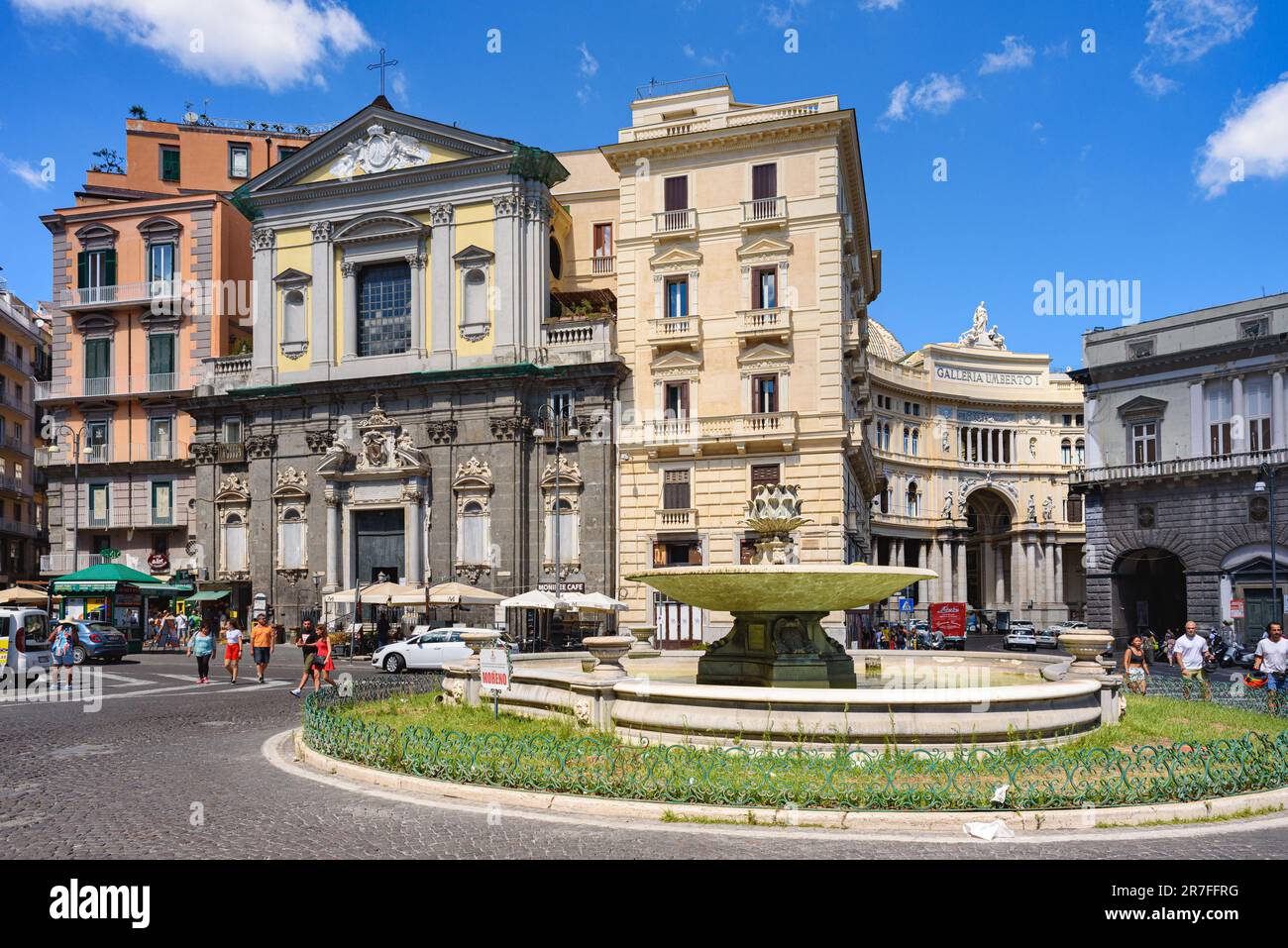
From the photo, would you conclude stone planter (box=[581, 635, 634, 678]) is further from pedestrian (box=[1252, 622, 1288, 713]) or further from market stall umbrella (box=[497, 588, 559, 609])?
market stall umbrella (box=[497, 588, 559, 609])

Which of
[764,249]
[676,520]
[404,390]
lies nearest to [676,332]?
[764,249]

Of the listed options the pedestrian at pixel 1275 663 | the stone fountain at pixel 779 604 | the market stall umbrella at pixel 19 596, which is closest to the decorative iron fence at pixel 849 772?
the stone fountain at pixel 779 604

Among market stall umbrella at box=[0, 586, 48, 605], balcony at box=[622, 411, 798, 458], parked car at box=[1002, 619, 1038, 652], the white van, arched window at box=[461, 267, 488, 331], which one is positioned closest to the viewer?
the white van

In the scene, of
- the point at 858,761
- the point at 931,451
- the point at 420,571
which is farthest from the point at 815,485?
the point at 931,451

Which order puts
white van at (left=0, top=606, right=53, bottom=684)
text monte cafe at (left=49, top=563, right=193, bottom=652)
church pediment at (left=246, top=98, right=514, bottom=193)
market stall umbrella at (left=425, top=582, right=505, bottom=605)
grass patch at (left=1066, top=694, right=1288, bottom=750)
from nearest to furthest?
grass patch at (left=1066, top=694, right=1288, bottom=750) → white van at (left=0, top=606, right=53, bottom=684) → market stall umbrella at (left=425, top=582, right=505, bottom=605) → church pediment at (left=246, top=98, right=514, bottom=193) → text monte cafe at (left=49, top=563, right=193, bottom=652)

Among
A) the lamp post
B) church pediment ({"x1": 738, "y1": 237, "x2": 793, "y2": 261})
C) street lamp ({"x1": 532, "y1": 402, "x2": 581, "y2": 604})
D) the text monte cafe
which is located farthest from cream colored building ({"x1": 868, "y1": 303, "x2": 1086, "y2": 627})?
the text monte cafe

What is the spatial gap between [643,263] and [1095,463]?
22.7 metres

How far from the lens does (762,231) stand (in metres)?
37.0

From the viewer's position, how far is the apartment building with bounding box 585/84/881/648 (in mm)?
35938

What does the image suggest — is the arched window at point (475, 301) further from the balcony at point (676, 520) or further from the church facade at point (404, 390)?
the balcony at point (676, 520)

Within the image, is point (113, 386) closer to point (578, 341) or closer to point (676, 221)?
point (578, 341)

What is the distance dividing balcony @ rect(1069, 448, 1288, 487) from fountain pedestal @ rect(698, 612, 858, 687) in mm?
33025

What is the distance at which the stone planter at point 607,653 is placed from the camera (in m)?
14.0

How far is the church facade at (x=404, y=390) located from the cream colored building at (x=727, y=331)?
5.25ft
